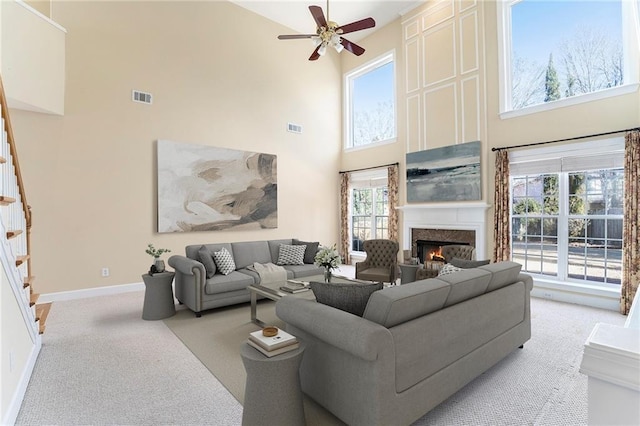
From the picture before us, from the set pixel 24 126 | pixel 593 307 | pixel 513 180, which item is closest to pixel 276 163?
pixel 24 126

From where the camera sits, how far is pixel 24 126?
4703 mm

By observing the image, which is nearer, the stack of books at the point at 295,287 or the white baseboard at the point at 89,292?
the stack of books at the point at 295,287

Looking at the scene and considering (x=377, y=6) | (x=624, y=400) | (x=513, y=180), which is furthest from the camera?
(x=377, y=6)

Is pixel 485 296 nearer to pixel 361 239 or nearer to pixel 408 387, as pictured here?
pixel 408 387

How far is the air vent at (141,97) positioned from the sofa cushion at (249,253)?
305cm

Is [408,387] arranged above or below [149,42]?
below

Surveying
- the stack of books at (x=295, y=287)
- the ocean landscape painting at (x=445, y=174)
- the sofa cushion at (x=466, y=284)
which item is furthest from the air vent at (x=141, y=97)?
the sofa cushion at (x=466, y=284)

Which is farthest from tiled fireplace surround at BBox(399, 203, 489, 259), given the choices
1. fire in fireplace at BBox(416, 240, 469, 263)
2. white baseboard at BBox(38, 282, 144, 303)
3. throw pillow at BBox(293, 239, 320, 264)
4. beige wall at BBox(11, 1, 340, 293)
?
white baseboard at BBox(38, 282, 144, 303)

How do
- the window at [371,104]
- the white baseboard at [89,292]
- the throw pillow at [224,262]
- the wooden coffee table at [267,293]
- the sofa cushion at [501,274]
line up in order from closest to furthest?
the sofa cushion at [501,274] < the wooden coffee table at [267,293] < the throw pillow at [224,262] < the white baseboard at [89,292] < the window at [371,104]

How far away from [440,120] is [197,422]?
20.8 feet

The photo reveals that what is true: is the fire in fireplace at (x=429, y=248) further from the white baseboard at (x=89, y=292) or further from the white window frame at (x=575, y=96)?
the white baseboard at (x=89, y=292)

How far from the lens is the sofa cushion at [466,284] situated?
2.36 m

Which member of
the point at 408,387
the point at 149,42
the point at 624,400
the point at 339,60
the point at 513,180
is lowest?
the point at 408,387

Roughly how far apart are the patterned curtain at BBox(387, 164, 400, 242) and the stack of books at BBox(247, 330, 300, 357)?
5626mm
